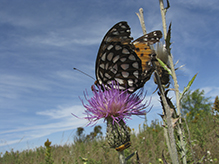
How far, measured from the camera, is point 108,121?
256 centimetres

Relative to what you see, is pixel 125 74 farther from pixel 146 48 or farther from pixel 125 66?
pixel 146 48

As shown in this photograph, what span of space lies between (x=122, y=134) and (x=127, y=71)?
3.76 ft

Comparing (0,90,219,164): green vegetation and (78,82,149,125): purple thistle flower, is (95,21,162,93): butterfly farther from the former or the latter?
(0,90,219,164): green vegetation

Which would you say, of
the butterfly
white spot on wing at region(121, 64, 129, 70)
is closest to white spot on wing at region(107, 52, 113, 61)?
the butterfly

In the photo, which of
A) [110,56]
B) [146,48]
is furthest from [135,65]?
[110,56]

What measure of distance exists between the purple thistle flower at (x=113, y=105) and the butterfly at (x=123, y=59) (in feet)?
0.73

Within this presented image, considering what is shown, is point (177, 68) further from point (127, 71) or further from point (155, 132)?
point (155, 132)

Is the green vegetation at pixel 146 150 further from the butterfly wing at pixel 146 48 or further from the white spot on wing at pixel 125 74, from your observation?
the white spot on wing at pixel 125 74

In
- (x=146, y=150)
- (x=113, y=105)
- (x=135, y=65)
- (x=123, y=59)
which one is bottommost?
(x=146, y=150)

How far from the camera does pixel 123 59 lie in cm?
289

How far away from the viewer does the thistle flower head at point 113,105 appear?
247cm

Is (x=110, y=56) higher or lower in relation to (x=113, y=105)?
higher

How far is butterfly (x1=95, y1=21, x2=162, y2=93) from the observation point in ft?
8.84

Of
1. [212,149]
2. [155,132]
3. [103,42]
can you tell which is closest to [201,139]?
[212,149]
